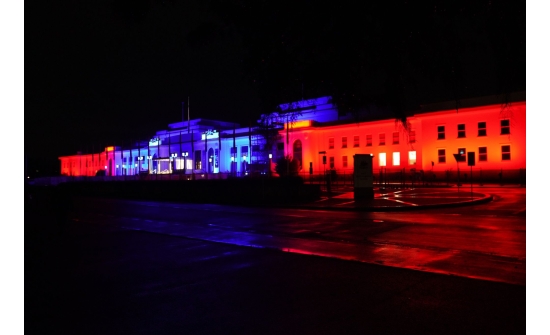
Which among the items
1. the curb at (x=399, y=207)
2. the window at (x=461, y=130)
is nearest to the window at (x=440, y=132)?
the window at (x=461, y=130)

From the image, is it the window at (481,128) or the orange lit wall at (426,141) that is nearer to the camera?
the orange lit wall at (426,141)

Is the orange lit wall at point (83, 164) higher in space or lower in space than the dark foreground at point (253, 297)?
higher

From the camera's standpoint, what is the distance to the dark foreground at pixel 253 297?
470 centimetres

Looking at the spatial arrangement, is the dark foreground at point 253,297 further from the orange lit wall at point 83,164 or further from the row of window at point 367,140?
the orange lit wall at point 83,164

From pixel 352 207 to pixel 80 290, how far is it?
1578 centimetres

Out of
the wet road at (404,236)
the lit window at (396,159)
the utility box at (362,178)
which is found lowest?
the wet road at (404,236)

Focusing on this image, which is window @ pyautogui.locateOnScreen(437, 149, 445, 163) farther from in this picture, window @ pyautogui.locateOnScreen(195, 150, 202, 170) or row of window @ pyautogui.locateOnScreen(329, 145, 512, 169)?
window @ pyautogui.locateOnScreen(195, 150, 202, 170)

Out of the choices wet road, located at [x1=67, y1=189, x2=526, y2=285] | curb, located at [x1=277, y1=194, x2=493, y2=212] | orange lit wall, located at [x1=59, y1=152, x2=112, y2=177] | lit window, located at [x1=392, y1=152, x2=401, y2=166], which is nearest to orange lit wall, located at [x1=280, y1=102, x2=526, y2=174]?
lit window, located at [x1=392, y1=152, x2=401, y2=166]

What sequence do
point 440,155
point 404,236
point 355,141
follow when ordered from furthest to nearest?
point 355,141, point 440,155, point 404,236

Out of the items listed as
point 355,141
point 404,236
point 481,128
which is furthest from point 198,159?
point 404,236

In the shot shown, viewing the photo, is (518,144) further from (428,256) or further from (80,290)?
(80,290)

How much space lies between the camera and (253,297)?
580 cm

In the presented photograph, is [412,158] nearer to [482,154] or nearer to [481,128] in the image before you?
[482,154]

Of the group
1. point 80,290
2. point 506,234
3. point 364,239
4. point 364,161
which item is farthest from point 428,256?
point 364,161
